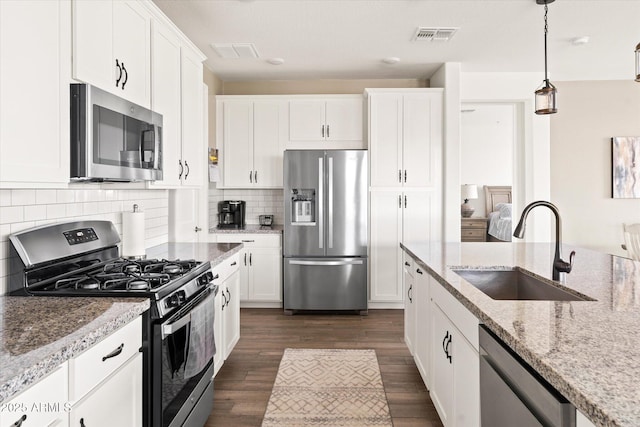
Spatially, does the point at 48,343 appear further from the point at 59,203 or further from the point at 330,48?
the point at 330,48

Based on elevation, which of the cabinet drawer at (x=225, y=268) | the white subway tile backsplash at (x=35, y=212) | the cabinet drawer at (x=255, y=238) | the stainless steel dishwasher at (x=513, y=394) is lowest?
the stainless steel dishwasher at (x=513, y=394)

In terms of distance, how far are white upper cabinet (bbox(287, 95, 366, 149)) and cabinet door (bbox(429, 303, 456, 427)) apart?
9.58 feet

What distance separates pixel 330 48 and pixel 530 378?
360cm

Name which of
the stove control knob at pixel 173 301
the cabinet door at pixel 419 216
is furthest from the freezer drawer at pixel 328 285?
the stove control knob at pixel 173 301

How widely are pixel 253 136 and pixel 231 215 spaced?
988 millimetres

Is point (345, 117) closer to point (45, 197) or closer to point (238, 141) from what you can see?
point (238, 141)

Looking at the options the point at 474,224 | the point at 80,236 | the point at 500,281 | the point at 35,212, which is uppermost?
the point at 35,212

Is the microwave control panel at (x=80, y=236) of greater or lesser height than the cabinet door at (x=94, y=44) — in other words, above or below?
below

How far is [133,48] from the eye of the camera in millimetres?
2162

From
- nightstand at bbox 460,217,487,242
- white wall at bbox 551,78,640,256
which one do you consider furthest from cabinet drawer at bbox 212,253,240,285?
nightstand at bbox 460,217,487,242

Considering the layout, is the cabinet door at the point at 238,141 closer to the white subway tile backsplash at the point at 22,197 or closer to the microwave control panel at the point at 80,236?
the microwave control panel at the point at 80,236

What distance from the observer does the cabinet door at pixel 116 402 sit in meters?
1.22

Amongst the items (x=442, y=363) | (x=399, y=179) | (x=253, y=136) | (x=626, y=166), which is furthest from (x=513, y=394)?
(x=626, y=166)

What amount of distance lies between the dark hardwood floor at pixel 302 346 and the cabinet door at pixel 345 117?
2093mm
